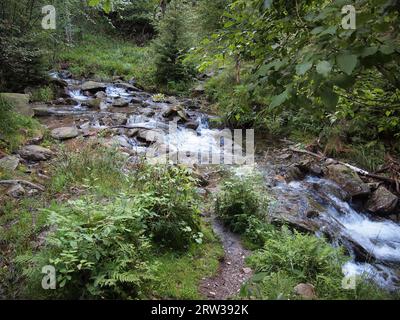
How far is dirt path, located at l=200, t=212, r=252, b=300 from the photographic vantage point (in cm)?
422

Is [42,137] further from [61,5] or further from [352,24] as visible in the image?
[352,24]

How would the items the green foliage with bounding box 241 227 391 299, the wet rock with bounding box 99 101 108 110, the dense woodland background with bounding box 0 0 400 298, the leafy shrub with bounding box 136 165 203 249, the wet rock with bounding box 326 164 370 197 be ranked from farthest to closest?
1. the wet rock with bounding box 99 101 108 110
2. the wet rock with bounding box 326 164 370 197
3. the leafy shrub with bounding box 136 165 203 249
4. the green foliage with bounding box 241 227 391 299
5. the dense woodland background with bounding box 0 0 400 298

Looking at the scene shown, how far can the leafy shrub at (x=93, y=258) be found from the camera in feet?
10.7

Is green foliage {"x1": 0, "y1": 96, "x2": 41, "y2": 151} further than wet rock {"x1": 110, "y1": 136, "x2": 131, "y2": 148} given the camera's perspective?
No

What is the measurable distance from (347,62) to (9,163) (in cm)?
679

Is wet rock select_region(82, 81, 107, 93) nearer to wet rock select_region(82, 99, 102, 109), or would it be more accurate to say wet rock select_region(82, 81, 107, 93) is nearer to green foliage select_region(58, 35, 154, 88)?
wet rock select_region(82, 99, 102, 109)

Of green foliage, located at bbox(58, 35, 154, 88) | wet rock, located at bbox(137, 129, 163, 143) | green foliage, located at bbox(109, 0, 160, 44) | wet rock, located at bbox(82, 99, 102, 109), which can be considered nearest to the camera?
wet rock, located at bbox(137, 129, 163, 143)

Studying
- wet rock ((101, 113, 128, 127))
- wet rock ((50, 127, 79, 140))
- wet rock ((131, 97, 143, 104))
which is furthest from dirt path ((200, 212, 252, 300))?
wet rock ((131, 97, 143, 104))

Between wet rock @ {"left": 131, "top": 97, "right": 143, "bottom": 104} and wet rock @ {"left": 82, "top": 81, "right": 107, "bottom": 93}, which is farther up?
wet rock @ {"left": 82, "top": 81, "right": 107, "bottom": 93}

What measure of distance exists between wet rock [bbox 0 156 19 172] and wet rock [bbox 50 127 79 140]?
7.92 ft

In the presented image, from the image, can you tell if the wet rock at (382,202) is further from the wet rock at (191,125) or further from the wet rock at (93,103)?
the wet rock at (93,103)

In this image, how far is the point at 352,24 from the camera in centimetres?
156

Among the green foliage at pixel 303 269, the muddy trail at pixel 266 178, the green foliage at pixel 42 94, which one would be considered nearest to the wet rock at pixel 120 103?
the muddy trail at pixel 266 178
